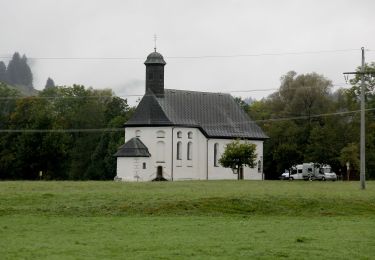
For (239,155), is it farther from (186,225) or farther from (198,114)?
(186,225)

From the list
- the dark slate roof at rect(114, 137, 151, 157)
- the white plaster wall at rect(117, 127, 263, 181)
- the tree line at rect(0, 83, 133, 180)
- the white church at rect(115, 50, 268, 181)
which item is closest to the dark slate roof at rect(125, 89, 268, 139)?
the white church at rect(115, 50, 268, 181)

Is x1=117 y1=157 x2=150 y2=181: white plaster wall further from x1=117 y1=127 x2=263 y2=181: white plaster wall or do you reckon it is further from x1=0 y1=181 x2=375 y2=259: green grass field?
x1=0 y1=181 x2=375 y2=259: green grass field

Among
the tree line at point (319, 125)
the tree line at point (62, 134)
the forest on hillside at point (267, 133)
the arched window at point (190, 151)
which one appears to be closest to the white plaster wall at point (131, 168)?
the arched window at point (190, 151)

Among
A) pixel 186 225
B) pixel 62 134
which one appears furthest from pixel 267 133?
pixel 186 225

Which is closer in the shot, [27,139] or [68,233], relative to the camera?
[68,233]

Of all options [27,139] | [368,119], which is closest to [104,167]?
[27,139]

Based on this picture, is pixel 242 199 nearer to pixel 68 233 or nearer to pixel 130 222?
pixel 130 222

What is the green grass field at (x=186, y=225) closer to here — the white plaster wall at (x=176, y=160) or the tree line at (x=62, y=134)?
the white plaster wall at (x=176, y=160)

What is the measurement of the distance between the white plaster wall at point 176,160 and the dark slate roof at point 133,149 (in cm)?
53

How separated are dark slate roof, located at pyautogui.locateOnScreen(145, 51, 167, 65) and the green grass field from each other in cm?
4885

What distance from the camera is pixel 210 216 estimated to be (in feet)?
106

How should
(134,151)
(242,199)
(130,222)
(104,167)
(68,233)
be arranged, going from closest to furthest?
(68,233)
(130,222)
(242,199)
(134,151)
(104,167)

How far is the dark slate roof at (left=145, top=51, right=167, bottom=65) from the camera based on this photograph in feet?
288

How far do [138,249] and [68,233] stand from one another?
15.1 feet
